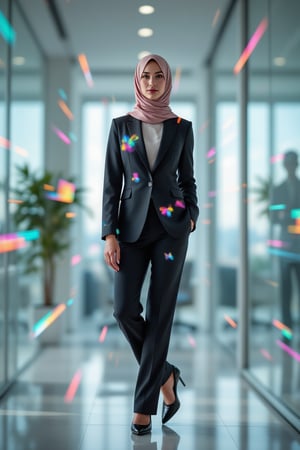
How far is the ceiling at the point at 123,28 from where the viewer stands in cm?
454

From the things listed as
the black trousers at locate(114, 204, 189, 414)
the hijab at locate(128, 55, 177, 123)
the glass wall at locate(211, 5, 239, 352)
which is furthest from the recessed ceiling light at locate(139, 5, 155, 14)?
→ the black trousers at locate(114, 204, 189, 414)

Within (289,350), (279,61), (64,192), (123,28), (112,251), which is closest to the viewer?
(112,251)

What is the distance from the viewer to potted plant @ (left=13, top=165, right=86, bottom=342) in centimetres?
463

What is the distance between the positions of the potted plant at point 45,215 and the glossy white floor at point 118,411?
2.70ft

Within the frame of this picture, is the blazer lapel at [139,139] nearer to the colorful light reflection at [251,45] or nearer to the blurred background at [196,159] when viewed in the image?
the blurred background at [196,159]

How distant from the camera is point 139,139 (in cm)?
264

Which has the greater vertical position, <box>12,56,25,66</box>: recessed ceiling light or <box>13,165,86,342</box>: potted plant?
<box>12,56,25,66</box>: recessed ceiling light

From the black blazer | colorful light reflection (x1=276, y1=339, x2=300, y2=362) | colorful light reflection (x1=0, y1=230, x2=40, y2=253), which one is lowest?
colorful light reflection (x1=276, y1=339, x2=300, y2=362)

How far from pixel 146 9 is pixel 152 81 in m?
2.21

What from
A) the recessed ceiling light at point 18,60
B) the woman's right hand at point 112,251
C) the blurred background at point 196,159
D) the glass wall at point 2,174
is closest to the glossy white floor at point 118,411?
the blurred background at point 196,159

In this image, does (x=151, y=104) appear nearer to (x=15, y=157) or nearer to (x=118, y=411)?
(x=118, y=411)

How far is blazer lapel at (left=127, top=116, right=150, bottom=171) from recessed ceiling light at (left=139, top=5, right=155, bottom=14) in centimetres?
220

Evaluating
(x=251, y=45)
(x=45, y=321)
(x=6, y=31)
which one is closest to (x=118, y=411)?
(x=45, y=321)

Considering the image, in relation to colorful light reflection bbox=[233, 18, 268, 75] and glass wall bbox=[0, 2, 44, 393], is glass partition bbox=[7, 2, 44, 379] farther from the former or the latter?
colorful light reflection bbox=[233, 18, 268, 75]
